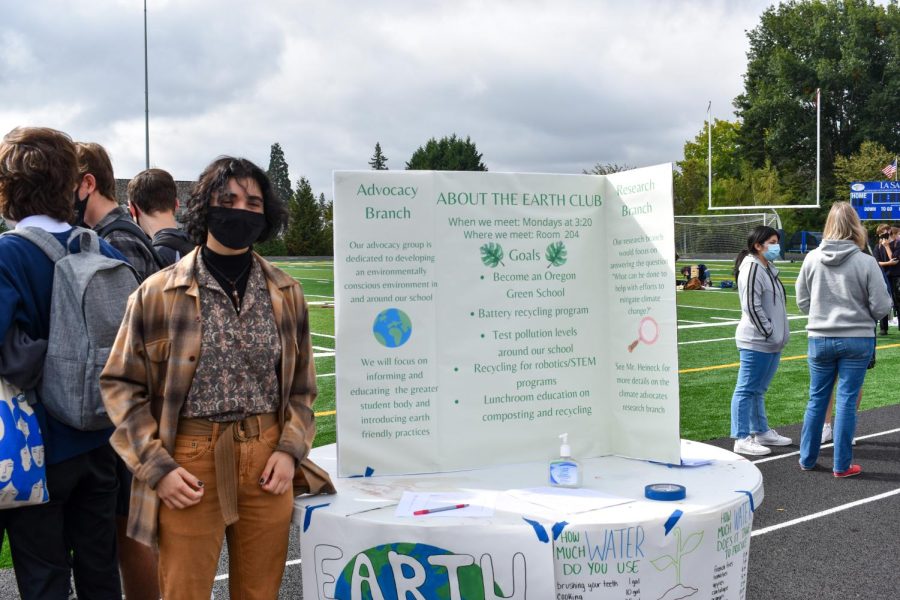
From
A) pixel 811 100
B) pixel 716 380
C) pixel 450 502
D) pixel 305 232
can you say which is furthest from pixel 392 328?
pixel 305 232

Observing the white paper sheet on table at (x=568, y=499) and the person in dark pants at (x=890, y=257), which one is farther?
the person in dark pants at (x=890, y=257)

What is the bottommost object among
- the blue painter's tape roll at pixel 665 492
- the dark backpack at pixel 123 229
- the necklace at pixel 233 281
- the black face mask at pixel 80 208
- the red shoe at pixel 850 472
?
the red shoe at pixel 850 472

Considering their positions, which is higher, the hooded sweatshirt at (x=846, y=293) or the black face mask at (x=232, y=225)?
the black face mask at (x=232, y=225)

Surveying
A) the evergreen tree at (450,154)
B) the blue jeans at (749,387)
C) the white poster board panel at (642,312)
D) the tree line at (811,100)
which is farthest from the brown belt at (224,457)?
the evergreen tree at (450,154)

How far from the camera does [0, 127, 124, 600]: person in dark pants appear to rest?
265 cm

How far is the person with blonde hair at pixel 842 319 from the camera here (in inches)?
244

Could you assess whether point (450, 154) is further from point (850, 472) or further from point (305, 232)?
point (850, 472)

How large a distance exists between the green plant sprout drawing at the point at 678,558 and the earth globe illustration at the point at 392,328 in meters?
1.22

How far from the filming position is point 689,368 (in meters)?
12.0

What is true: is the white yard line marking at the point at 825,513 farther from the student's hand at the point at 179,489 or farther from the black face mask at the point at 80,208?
the black face mask at the point at 80,208

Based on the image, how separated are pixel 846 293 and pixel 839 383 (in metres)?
0.71

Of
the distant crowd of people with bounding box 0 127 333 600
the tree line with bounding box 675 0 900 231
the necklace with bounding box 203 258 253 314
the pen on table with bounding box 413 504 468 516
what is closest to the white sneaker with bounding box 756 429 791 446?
the pen on table with bounding box 413 504 468 516

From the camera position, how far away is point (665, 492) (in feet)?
9.35

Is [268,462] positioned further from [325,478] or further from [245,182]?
[245,182]
